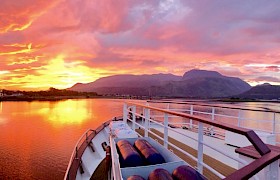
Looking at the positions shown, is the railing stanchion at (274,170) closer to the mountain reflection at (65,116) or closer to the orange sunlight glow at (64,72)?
the orange sunlight glow at (64,72)

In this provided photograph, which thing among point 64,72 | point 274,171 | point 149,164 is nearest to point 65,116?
point 64,72

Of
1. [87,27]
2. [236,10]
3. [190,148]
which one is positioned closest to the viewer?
[190,148]

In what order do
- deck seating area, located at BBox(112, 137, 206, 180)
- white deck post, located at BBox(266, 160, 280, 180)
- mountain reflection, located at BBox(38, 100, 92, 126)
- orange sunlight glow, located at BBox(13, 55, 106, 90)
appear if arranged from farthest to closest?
1. mountain reflection, located at BBox(38, 100, 92, 126)
2. orange sunlight glow, located at BBox(13, 55, 106, 90)
3. deck seating area, located at BBox(112, 137, 206, 180)
4. white deck post, located at BBox(266, 160, 280, 180)

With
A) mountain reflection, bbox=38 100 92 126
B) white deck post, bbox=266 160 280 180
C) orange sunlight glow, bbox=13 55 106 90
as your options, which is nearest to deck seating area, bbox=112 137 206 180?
white deck post, bbox=266 160 280 180

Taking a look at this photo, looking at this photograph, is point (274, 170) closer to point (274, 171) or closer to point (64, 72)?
point (274, 171)

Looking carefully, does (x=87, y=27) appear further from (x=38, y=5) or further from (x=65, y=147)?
(x=65, y=147)

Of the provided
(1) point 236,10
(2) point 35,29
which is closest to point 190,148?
(1) point 236,10

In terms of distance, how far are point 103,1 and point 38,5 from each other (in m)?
2.91

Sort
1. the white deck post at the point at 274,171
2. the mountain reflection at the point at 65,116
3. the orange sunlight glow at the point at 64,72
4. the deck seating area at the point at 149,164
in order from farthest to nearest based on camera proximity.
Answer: the mountain reflection at the point at 65,116 < the orange sunlight glow at the point at 64,72 < the deck seating area at the point at 149,164 < the white deck post at the point at 274,171

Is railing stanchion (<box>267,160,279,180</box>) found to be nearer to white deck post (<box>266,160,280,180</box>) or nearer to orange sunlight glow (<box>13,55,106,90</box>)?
white deck post (<box>266,160,280,180</box>)

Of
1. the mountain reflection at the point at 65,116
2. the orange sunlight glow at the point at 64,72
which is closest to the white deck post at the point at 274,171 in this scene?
the orange sunlight glow at the point at 64,72

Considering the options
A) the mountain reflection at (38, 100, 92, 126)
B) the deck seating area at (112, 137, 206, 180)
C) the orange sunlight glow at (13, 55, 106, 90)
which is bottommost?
the mountain reflection at (38, 100, 92, 126)

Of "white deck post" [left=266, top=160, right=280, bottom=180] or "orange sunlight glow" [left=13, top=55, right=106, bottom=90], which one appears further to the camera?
"orange sunlight glow" [left=13, top=55, right=106, bottom=90]

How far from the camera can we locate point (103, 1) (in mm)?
11000
